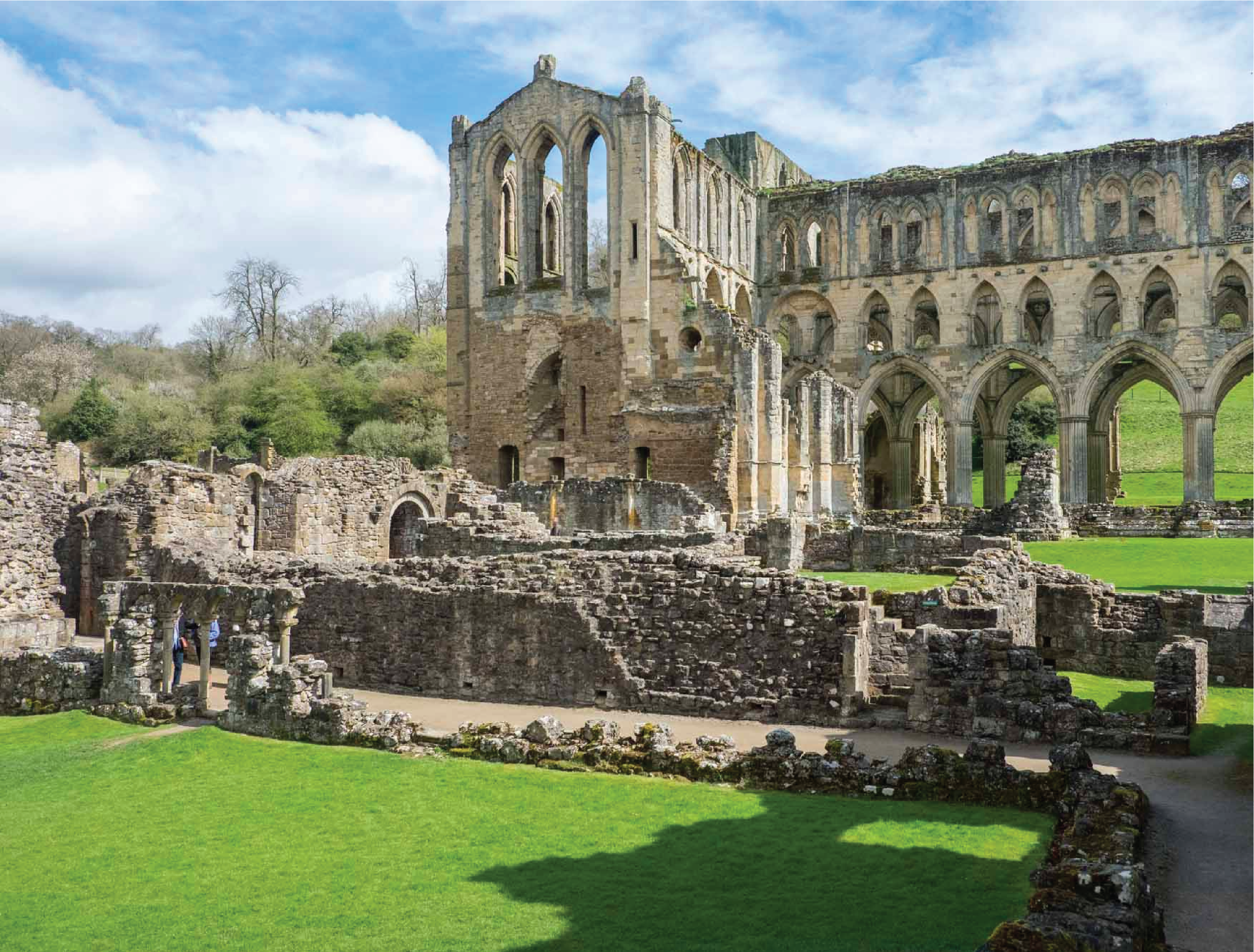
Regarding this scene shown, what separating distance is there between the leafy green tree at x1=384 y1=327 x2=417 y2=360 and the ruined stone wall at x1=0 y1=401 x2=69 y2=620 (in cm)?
4431

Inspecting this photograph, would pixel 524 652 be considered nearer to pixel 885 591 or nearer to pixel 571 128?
pixel 885 591

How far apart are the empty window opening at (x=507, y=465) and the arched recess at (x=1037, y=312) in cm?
1943

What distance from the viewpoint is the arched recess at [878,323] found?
4628 centimetres

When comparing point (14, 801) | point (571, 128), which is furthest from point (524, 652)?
point (571, 128)

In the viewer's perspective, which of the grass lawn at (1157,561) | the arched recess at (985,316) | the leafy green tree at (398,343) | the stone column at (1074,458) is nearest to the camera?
the grass lawn at (1157,561)

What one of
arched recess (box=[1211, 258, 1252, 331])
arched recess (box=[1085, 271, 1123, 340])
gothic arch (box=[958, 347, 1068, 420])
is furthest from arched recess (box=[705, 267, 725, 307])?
arched recess (box=[1211, 258, 1252, 331])

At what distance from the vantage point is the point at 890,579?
23484mm

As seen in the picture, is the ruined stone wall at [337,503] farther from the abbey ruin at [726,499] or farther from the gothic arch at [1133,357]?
the gothic arch at [1133,357]

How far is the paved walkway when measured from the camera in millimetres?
7137

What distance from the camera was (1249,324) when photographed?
40.5m

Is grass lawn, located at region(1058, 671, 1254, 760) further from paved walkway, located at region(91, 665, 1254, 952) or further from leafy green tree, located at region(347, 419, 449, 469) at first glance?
leafy green tree, located at region(347, 419, 449, 469)

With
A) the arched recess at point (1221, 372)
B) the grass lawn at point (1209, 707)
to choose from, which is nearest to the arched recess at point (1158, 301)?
the arched recess at point (1221, 372)

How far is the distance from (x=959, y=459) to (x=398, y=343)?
3276cm

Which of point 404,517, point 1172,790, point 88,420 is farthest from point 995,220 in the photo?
point 88,420
